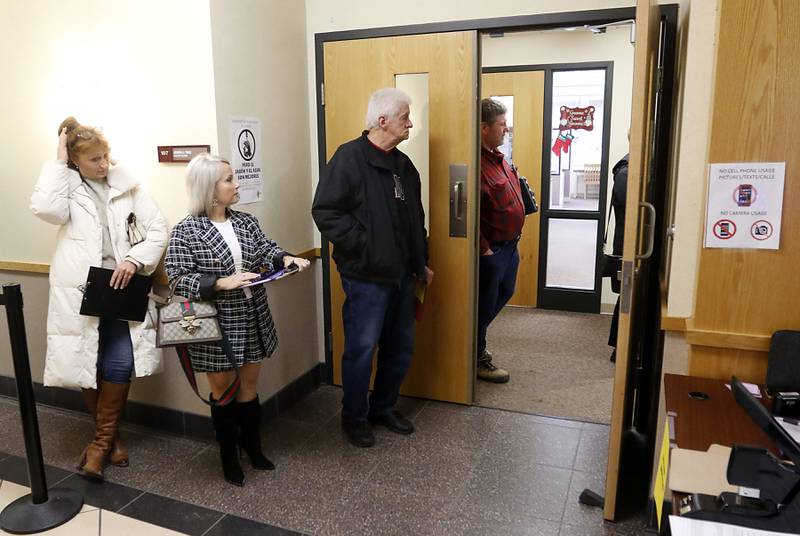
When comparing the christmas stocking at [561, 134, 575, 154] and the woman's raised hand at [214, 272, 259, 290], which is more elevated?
the christmas stocking at [561, 134, 575, 154]

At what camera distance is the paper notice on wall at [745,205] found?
5.46 feet

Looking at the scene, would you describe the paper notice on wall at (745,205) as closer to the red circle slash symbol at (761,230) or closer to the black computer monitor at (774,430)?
the red circle slash symbol at (761,230)

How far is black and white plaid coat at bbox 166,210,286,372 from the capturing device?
2.29 m

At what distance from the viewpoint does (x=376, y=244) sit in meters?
2.59

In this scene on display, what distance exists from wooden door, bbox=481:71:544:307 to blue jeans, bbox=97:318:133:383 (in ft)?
10.9

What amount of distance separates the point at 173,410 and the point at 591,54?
3.82 metres

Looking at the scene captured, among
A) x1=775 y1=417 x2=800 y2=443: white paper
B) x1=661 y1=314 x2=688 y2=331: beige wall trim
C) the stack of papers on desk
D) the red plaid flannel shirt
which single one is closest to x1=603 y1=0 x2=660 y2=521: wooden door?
x1=661 y1=314 x2=688 y2=331: beige wall trim

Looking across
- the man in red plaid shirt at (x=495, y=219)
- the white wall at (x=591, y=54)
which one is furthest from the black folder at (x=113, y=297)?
the white wall at (x=591, y=54)

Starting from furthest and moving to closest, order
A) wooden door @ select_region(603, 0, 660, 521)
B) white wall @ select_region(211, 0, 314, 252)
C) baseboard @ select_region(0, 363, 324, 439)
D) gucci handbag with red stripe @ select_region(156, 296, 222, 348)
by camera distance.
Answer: baseboard @ select_region(0, 363, 324, 439) < white wall @ select_region(211, 0, 314, 252) < gucci handbag with red stripe @ select_region(156, 296, 222, 348) < wooden door @ select_region(603, 0, 660, 521)

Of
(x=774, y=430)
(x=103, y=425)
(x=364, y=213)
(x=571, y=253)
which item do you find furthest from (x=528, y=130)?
(x=774, y=430)

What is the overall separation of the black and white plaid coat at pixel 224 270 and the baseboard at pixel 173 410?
64 centimetres

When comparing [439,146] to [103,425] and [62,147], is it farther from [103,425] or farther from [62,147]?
[103,425]

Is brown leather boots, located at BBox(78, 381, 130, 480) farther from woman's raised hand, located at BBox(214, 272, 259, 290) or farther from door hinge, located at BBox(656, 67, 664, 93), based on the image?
door hinge, located at BBox(656, 67, 664, 93)

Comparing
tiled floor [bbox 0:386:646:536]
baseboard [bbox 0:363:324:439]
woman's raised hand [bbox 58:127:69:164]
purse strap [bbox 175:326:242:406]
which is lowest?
tiled floor [bbox 0:386:646:536]
